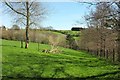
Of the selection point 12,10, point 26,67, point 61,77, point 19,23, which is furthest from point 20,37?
point 61,77

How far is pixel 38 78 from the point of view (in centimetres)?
1380

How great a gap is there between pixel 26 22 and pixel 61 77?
20.0 meters

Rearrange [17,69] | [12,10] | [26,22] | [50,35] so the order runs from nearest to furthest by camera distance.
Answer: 1. [17,69]
2. [12,10]
3. [26,22]
4. [50,35]

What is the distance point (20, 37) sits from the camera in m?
41.2

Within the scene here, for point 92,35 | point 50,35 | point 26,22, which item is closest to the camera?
point 26,22

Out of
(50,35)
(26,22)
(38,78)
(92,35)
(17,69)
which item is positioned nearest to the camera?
(38,78)

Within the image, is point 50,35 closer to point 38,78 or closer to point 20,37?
point 20,37

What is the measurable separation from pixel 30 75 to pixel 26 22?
19521 mm

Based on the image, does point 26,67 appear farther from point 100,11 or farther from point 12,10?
point 12,10

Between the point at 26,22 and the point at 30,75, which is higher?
the point at 26,22

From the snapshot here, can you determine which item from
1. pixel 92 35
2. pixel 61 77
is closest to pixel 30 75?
pixel 61 77

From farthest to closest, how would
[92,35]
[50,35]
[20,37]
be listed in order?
[50,35] < [20,37] < [92,35]

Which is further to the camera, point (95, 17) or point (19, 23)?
point (19, 23)

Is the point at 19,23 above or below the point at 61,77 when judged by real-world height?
above
